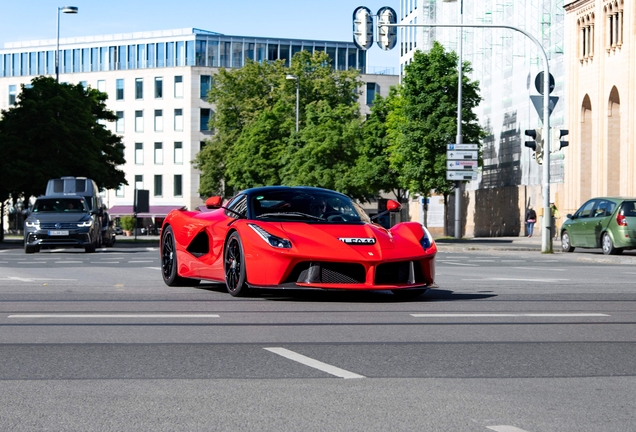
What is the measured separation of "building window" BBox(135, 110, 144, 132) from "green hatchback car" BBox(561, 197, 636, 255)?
291ft

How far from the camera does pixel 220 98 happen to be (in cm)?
9381

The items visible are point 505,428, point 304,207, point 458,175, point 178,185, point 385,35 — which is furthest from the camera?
point 178,185

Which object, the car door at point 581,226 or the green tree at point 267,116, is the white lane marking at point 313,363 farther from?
the green tree at point 267,116

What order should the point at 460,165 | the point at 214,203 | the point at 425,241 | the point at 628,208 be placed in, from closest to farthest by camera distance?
1. the point at 425,241
2. the point at 214,203
3. the point at 628,208
4. the point at 460,165

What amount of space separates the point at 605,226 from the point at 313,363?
24.6 m

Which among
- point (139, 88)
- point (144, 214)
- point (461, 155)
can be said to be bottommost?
point (144, 214)

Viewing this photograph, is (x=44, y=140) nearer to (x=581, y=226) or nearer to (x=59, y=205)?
(x=59, y=205)

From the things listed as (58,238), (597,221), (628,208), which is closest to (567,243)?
(597,221)

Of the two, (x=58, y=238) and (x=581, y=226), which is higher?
(x=581, y=226)

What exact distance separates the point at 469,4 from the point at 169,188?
53827 mm

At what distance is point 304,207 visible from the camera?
44.3ft

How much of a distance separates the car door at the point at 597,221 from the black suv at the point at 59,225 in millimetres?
14453

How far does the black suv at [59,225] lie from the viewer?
3428 centimetres

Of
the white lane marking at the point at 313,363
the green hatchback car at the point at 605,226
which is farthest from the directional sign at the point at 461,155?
the white lane marking at the point at 313,363
